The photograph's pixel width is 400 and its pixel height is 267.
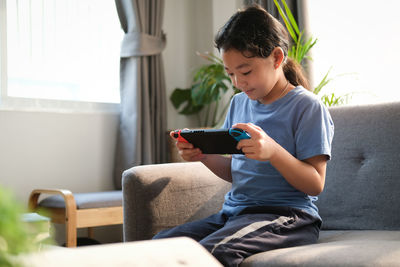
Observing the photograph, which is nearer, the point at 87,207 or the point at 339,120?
the point at 339,120

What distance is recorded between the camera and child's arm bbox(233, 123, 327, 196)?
3.80 feet

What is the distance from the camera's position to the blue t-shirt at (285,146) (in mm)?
1263

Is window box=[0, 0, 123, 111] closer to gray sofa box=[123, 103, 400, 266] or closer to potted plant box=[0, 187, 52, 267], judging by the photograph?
gray sofa box=[123, 103, 400, 266]

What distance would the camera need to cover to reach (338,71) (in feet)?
10.1

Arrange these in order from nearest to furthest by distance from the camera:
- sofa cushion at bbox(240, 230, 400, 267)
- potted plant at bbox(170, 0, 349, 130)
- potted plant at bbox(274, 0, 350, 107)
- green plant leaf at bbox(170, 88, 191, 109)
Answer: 1. sofa cushion at bbox(240, 230, 400, 267)
2. potted plant at bbox(274, 0, 350, 107)
3. potted plant at bbox(170, 0, 349, 130)
4. green plant leaf at bbox(170, 88, 191, 109)

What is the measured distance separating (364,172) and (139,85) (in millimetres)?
2185

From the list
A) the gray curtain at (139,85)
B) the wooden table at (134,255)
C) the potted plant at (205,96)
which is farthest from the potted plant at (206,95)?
the wooden table at (134,255)

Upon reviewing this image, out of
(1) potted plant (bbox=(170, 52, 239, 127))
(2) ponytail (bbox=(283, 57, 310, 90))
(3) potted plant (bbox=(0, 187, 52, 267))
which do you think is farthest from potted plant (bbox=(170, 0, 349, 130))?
(3) potted plant (bbox=(0, 187, 52, 267))

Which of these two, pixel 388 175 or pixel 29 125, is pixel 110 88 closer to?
pixel 29 125

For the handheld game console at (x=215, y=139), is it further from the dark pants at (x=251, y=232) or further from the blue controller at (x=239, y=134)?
the dark pants at (x=251, y=232)

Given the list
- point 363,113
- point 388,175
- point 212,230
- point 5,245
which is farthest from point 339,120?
point 5,245

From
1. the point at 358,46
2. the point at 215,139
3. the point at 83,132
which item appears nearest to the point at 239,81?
the point at 215,139

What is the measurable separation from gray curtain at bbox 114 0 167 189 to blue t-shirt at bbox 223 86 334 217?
2044mm

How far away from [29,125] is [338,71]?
1965 mm
